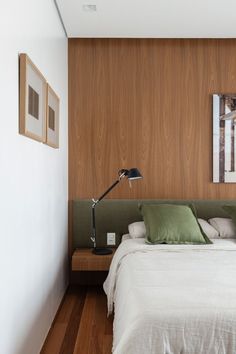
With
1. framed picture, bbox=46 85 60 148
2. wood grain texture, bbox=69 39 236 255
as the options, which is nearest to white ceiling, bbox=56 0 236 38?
wood grain texture, bbox=69 39 236 255

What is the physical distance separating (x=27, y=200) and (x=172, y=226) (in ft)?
5.01

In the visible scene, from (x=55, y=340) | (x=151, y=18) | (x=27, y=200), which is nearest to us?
(x=27, y=200)

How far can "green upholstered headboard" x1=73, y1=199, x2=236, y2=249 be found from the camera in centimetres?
376

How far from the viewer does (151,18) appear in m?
3.34

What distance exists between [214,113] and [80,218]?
1.73 metres

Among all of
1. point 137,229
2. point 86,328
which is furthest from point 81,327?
point 137,229

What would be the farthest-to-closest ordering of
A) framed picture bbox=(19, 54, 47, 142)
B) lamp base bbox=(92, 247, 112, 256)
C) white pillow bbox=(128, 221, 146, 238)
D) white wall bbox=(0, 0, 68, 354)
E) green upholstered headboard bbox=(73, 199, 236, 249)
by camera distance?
green upholstered headboard bbox=(73, 199, 236, 249) → lamp base bbox=(92, 247, 112, 256) → white pillow bbox=(128, 221, 146, 238) → framed picture bbox=(19, 54, 47, 142) → white wall bbox=(0, 0, 68, 354)

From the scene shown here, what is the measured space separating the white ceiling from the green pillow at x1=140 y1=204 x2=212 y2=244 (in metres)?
1.68

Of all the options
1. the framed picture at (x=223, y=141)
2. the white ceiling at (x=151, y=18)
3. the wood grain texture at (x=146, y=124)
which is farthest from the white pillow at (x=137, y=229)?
the white ceiling at (x=151, y=18)

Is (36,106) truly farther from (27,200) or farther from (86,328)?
(86,328)

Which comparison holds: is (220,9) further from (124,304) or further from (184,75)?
(124,304)

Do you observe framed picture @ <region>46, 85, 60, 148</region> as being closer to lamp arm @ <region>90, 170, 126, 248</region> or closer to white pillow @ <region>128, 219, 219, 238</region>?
lamp arm @ <region>90, 170, 126, 248</region>

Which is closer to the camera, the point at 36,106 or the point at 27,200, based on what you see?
the point at 27,200

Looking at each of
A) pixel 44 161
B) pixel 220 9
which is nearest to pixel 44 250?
pixel 44 161
